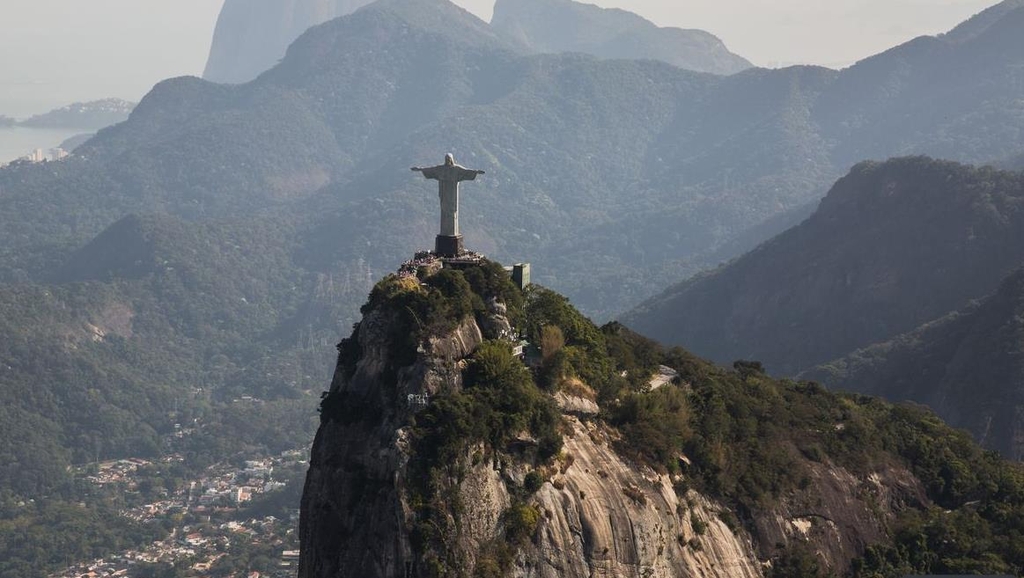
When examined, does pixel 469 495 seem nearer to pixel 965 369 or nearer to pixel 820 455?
pixel 820 455

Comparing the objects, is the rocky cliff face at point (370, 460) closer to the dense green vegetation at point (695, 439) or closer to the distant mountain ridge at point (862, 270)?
the dense green vegetation at point (695, 439)

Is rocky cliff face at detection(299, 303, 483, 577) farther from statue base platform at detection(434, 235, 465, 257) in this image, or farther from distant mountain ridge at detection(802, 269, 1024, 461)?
distant mountain ridge at detection(802, 269, 1024, 461)

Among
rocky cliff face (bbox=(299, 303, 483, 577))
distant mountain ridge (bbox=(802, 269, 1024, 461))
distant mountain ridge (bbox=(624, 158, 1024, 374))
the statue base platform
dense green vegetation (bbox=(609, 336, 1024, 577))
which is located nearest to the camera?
rocky cliff face (bbox=(299, 303, 483, 577))

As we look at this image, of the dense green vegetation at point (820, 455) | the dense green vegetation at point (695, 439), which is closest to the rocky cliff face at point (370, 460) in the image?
the dense green vegetation at point (695, 439)

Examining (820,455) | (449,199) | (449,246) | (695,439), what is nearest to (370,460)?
(449,246)

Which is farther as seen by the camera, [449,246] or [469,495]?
[449,246]

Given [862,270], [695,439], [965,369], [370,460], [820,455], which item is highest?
[862,270]

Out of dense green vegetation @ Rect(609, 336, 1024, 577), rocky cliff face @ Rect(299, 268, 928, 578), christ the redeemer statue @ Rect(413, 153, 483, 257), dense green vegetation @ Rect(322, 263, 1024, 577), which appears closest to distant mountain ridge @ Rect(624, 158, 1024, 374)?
dense green vegetation @ Rect(322, 263, 1024, 577)

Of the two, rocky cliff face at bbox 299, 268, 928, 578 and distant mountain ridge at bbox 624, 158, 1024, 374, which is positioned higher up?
distant mountain ridge at bbox 624, 158, 1024, 374
